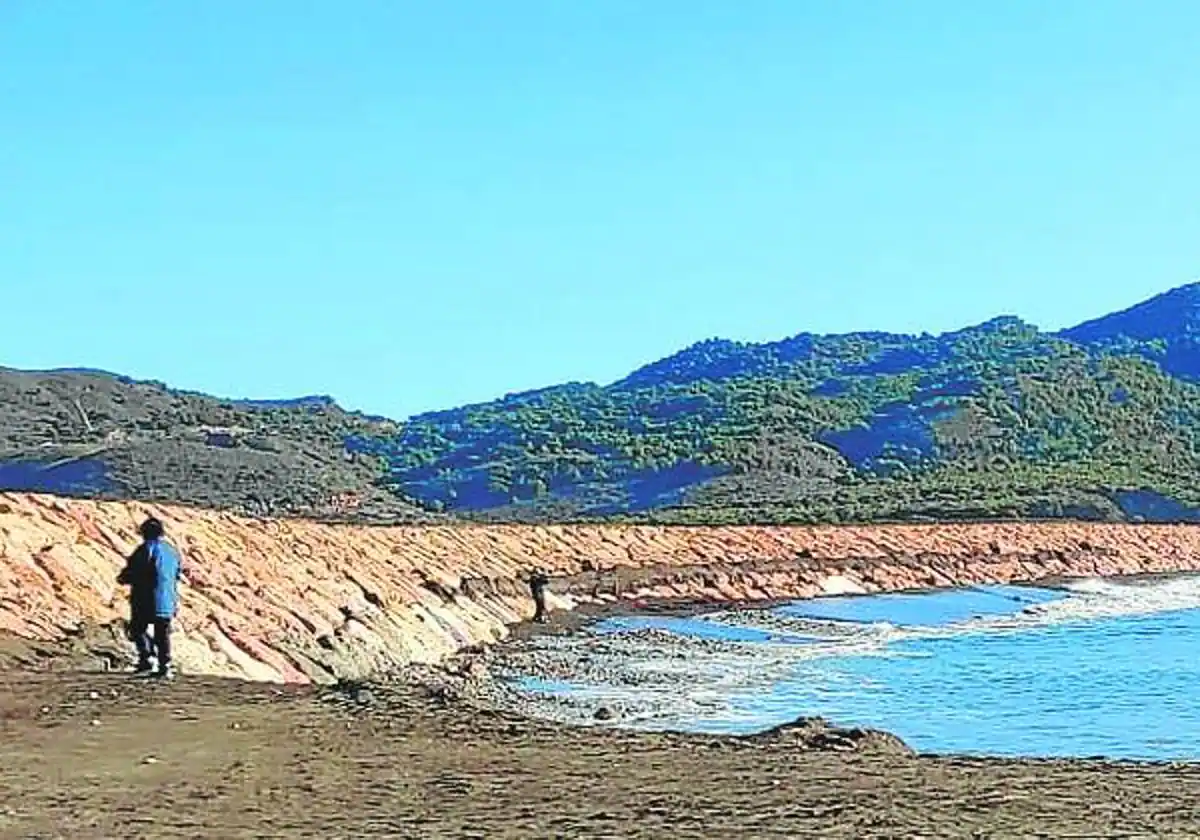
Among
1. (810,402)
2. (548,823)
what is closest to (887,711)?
(548,823)

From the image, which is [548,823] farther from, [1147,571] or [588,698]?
[1147,571]

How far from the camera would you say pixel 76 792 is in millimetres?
10227

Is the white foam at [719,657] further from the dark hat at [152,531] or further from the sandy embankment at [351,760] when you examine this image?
the dark hat at [152,531]

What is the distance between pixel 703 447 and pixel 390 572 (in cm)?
8322

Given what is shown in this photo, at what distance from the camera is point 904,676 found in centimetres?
2381

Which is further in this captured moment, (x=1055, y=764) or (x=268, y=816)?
(x=1055, y=764)

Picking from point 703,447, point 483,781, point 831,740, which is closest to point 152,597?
point 483,781

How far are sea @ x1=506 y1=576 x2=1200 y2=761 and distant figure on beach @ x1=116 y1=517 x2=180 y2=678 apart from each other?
145 inches

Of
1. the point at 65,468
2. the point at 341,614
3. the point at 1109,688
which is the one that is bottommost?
the point at 1109,688

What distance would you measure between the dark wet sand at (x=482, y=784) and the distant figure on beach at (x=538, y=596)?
16.2 meters

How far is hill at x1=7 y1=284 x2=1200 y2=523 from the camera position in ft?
236

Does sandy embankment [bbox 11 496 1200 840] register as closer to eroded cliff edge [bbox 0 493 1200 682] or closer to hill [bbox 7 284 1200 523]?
eroded cliff edge [bbox 0 493 1200 682]

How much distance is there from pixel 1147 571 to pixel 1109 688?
117 ft

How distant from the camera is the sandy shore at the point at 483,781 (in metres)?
9.14
